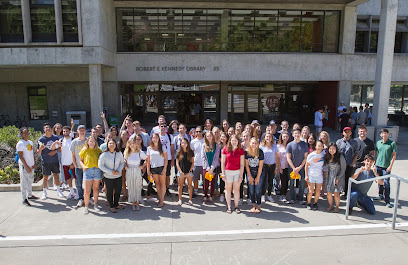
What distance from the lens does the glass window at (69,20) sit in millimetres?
14125

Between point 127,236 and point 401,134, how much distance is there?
16983 mm

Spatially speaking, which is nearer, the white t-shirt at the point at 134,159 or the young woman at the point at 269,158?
the white t-shirt at the point at 134,159

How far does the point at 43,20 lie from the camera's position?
14.3 meters

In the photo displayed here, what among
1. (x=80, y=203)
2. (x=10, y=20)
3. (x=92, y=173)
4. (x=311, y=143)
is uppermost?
(x=10, y=20)

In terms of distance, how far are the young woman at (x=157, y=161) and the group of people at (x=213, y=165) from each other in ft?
0.07

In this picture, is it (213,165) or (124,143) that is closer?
(213,165)

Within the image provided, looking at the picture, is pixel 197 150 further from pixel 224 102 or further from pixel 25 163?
pixel 224 102

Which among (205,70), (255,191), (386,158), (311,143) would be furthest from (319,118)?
(255,191)

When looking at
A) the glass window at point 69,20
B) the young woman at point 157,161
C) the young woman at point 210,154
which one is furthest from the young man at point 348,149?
the glass window at point 69,20

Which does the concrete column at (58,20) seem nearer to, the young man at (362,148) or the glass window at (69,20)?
the glass window at (69,20)

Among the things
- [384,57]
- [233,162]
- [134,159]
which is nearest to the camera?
[233,162]

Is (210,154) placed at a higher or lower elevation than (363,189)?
higher

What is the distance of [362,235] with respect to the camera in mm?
5738

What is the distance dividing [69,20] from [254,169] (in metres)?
11.9
